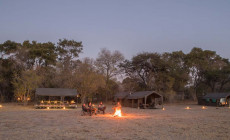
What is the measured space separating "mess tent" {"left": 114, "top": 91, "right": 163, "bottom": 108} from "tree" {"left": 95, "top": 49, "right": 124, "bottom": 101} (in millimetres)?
8074

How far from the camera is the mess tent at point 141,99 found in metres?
32.1

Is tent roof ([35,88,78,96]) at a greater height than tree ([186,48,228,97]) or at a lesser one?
lesser

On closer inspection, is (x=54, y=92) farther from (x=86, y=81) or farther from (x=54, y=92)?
(x=86, y=81)

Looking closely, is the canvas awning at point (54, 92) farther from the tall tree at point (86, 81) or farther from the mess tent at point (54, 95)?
the tall tree at point (86, 81)

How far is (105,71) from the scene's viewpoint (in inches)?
1848

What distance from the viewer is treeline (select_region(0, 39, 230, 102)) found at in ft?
134

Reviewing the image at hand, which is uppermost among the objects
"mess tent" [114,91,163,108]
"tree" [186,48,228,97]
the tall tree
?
"tree" [186,48,228,97]

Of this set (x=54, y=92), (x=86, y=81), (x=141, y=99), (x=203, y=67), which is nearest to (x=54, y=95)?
(x=54, y=92)

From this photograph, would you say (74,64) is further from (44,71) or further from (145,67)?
(145,67)

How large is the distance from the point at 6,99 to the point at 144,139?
4387cm

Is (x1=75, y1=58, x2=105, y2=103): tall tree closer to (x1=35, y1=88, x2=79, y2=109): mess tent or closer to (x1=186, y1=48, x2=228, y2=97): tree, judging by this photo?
(x1=35, y1=88, x2=79, y2=109): mess tent

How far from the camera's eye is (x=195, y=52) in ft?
172

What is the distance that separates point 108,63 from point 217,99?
22143mm

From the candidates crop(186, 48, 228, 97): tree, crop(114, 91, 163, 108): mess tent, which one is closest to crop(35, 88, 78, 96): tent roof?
crop(114, 91, 163, 108): mess tent
